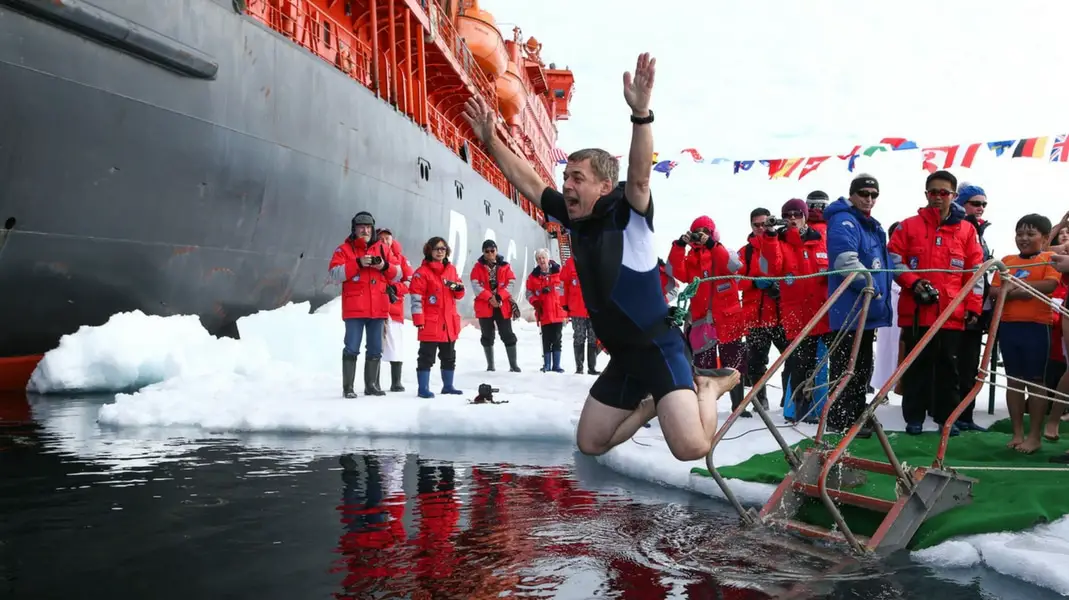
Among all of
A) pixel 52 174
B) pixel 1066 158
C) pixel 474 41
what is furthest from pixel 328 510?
pixel 474 41

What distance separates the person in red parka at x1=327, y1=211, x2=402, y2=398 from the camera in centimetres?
885

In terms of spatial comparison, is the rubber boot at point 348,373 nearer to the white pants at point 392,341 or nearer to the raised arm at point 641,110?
the white pants at point 392,341

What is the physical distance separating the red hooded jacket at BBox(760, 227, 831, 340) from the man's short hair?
3.79 metres

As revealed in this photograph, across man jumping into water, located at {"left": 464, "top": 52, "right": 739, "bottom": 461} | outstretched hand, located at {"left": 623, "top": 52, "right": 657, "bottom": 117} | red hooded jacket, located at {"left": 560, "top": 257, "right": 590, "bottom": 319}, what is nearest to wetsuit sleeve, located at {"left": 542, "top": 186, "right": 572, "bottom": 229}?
man jumping into water, located at {"left": 464, "top": 52, "right": 739, "bottom": 461}

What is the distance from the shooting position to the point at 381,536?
3.78 meters

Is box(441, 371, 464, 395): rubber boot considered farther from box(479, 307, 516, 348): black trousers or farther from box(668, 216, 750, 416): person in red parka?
box(479, 307, 516, 348): black trousers

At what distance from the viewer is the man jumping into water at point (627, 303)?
140 inches

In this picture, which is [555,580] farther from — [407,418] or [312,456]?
[407,418]

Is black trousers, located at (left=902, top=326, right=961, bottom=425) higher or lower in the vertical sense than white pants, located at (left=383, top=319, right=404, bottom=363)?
lower

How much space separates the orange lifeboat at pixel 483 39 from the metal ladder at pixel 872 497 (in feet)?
72.5

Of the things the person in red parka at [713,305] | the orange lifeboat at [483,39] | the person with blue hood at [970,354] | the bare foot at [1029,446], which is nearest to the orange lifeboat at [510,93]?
the orange lifeboat at [483,39]

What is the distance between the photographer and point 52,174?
8352mm

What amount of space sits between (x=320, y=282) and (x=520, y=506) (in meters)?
9.43

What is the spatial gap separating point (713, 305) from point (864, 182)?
2.25m
